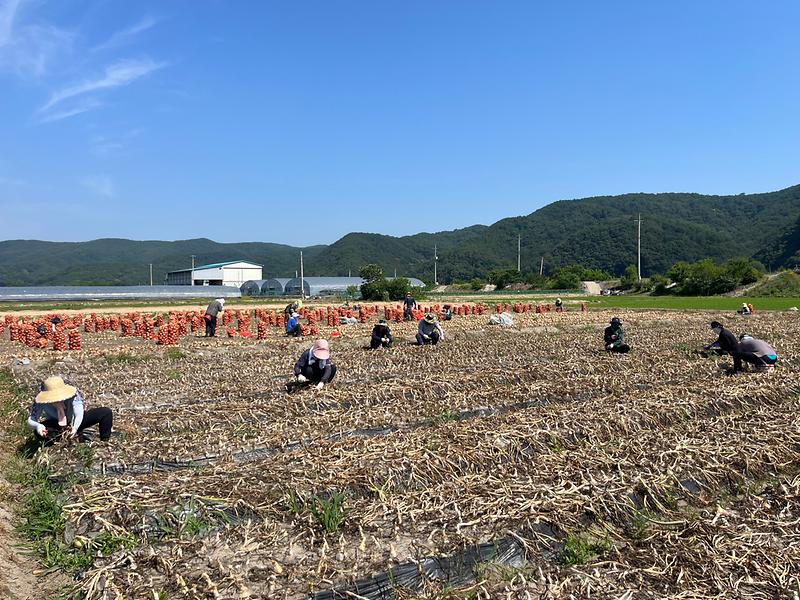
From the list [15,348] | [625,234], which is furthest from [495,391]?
[625,234]

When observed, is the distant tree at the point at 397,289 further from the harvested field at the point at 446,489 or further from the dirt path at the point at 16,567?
the dirt path at the point at 16,567

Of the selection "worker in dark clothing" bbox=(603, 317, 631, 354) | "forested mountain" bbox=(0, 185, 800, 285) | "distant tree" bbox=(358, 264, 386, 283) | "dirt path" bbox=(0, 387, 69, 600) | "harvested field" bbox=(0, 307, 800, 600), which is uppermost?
"forested mountain" bbox=(0, 185, 800, 285)

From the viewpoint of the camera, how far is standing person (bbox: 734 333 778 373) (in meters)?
13.2

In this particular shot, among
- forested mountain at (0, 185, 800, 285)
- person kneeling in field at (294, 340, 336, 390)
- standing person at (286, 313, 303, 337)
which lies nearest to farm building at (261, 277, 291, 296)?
standing person at (286, 313, 303, 337)

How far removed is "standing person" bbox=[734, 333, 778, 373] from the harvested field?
0.57 meters

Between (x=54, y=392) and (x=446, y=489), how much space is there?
5.59 m

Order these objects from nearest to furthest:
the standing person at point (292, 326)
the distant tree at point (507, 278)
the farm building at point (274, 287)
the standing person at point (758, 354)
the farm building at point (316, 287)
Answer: the standing person at point (758, 354)
the standing person at point (292, 326)
the farm building at point (316, 287)
the farm building at point (274, 287)
the distant tree at point (507, 278)

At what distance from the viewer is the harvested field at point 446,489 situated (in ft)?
16.1

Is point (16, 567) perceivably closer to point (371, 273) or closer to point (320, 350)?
point (320, 350)

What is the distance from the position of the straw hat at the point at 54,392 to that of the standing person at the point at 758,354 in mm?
13255

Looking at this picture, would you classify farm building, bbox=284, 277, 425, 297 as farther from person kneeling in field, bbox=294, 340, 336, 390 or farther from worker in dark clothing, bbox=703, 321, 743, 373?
person kneeling in field, bbox=294, 340, 336, 390

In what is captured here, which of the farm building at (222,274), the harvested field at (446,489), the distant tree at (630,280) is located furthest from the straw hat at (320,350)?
the farm building at (222,274)

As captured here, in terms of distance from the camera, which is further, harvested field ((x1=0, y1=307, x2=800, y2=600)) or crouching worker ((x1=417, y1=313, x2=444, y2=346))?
crouching worker ((x1=417, y1=313, x2=444, y2=346))

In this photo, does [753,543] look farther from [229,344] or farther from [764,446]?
[229,344]
